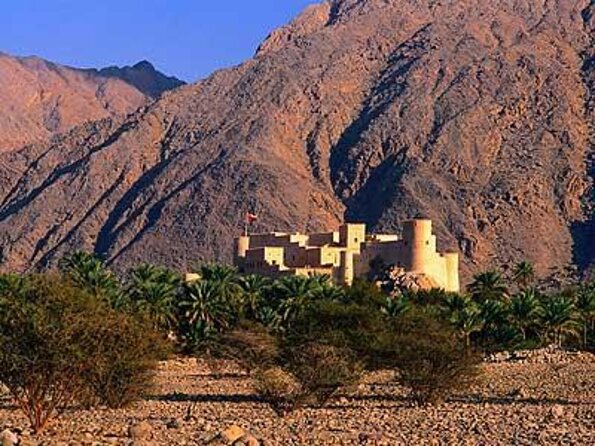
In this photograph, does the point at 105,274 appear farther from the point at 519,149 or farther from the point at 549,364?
the point at 519,149

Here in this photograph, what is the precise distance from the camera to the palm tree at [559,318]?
190ft

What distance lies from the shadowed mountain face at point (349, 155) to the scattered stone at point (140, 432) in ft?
295

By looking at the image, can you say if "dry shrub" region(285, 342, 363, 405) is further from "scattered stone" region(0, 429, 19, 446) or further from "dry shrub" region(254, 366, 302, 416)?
"scattered stone" region(0, 429, 19, 446)

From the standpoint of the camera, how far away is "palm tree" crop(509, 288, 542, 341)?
58.2m

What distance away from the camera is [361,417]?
29.2m

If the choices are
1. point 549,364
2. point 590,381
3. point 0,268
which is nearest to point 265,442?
point 590,381

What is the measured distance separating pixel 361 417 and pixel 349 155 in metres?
107

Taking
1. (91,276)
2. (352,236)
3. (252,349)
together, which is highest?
(352,236)

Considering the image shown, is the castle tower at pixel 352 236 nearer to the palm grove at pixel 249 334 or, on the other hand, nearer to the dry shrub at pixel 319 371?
the palm grove at pixel 249 334

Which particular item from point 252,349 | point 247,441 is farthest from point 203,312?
point 247,441

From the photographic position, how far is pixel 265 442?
22.0m

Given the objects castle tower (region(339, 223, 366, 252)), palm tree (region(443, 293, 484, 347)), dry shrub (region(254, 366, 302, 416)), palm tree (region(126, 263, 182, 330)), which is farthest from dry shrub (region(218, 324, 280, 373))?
castle tower (region(339, 223, 366, 252))

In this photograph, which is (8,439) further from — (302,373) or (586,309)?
(586,309)

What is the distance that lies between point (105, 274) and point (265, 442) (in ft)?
116
